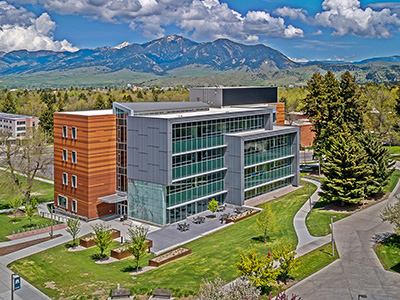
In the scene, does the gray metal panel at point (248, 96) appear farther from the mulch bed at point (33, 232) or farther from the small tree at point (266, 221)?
the mulch bed at point (33, 232)

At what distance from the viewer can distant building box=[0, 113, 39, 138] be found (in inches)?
4916

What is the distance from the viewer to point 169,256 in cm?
3962

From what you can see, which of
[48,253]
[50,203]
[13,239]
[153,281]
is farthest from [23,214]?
[153,281]

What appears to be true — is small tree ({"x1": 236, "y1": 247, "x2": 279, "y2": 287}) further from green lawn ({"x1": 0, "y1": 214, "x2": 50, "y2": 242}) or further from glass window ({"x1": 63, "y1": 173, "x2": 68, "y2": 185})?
glass window ({"x1": 63, "y1": 173, "x2": 68, "y2": 185})

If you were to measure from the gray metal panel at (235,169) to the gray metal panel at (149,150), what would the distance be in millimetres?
10741

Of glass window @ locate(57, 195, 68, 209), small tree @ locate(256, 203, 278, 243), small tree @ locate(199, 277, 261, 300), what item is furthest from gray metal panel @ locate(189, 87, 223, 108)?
small tree @ locate(199, 277, 261, 300)

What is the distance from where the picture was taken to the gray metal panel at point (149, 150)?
48.3 meters

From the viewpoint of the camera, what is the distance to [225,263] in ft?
124

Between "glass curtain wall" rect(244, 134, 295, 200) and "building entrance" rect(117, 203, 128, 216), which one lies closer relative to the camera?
"building entrance" rect(117, 203, 128, 216)

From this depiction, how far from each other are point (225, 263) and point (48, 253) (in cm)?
1746

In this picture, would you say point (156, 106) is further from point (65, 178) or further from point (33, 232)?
point (33, 232)

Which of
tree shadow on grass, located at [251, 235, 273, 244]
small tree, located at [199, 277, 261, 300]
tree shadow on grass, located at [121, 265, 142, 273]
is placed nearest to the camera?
small tree, located at [199, 277, 261, 300]

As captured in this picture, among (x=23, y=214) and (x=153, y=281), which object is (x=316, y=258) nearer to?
(x=153, y=281)

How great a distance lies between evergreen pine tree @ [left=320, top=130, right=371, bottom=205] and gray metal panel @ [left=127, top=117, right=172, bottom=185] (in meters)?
20.0
